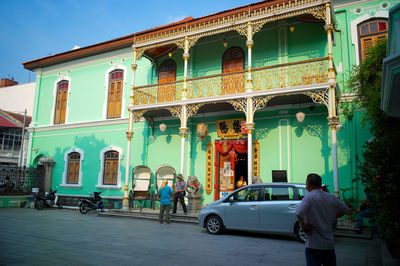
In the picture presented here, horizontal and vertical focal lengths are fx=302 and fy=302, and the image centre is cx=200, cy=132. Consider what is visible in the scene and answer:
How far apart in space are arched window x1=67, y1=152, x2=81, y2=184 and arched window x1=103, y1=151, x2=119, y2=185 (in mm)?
2155

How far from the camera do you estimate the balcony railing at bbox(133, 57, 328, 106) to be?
36.3 feet

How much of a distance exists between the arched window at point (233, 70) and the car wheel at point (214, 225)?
5.38m

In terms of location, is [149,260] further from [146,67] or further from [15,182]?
[15,182]

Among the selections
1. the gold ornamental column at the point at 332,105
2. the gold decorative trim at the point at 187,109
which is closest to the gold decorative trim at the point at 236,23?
the gold ornamental column at the point at 332,105

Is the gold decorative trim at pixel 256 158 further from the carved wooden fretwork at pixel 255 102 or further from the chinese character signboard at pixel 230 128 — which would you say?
the carved wooden fretwork at pixel 255 102

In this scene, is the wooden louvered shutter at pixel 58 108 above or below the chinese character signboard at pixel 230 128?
above

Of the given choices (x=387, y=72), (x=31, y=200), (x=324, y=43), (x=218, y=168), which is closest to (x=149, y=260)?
(x=387, y=72)

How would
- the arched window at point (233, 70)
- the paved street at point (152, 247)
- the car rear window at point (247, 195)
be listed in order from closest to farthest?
the paved street at point (152, 247) < the car rear window at point (247, 195) < the arched window at point (233, 70)

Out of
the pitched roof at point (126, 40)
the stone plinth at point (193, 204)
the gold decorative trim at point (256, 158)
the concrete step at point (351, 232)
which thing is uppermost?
the pitched roof at point (126, 40)

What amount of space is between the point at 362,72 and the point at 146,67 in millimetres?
10587

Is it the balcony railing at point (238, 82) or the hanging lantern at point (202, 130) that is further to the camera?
the hanging lantern at point (202, 130)

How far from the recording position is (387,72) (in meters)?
4.77

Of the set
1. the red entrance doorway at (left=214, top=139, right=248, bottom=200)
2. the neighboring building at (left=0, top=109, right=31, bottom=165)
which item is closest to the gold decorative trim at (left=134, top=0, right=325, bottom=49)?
the red entrance doorway at (left=214, top=139, right=248, bottom=200)

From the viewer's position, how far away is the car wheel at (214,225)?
29.2 ft
